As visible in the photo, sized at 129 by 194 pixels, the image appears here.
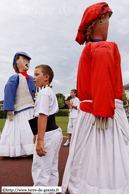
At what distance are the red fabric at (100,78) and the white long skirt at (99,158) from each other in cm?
24

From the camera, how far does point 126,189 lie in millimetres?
1877

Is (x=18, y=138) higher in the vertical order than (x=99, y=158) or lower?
lower

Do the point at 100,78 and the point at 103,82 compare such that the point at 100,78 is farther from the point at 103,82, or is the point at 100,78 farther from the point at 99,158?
the point at 99,158

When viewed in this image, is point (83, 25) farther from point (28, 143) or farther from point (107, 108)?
point (28, 143)

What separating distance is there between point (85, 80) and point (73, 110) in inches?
158

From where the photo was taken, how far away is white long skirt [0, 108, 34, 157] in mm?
4262

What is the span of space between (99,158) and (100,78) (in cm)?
90

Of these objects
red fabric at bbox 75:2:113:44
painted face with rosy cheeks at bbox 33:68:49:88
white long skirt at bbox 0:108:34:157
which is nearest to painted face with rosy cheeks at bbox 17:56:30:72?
white long skirt at bbox 0:108:34:157

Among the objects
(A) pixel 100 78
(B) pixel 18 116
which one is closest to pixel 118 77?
(A) pixel 100 78

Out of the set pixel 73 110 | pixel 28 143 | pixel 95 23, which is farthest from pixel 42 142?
pixel 73 110

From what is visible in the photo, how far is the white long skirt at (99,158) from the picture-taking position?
186cm

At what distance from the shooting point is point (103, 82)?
6.17 ft

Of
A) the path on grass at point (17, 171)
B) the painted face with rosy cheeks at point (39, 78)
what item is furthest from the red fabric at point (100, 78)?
the path on grass at point (17, 171)

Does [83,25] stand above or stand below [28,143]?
above
